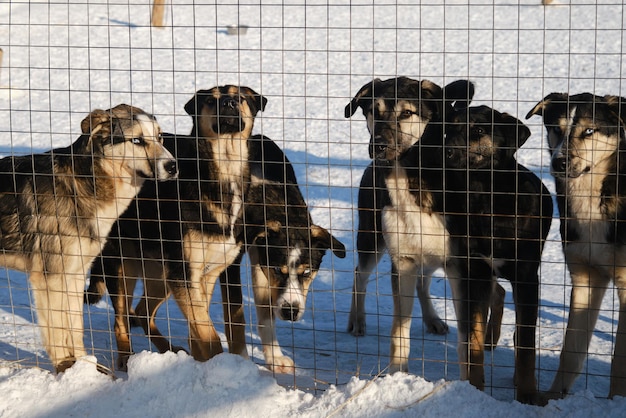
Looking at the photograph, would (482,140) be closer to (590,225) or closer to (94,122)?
(590,225)

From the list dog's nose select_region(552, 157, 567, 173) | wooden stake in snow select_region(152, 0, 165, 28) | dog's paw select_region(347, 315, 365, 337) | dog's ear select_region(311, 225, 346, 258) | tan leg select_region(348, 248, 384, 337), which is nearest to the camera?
dog's nose select_region(552, 157, 567, 173)

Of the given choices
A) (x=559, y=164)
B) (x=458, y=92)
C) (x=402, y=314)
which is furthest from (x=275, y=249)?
(x=559, y=164)

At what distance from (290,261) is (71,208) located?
4.56ft

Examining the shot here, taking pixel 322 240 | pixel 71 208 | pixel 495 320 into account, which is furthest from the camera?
pixel 495 320

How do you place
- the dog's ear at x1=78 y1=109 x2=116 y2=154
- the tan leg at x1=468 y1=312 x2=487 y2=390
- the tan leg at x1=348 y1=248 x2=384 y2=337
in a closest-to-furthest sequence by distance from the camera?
the tan leg at x1=468 y1=312 x2=487 y2=390 → the dog's ear at x1=78 y1=109 x2=116 y2=154 → the tan leg at x1=348 y1=248 x2=384 y2=337

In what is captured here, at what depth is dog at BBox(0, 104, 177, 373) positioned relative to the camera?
5477 millimetres

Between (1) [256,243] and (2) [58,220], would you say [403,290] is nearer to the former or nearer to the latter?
(1) [256,243]

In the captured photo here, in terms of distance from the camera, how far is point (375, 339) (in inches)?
260

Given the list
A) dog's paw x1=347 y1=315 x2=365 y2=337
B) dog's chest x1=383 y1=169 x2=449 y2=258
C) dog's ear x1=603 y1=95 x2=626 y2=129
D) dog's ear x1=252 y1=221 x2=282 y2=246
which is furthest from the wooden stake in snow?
dog's ear x1=603 y1=95 x2=626 y2=129

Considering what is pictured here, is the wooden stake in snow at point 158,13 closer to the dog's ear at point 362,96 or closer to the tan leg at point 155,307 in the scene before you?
the tan leg at point 155,307

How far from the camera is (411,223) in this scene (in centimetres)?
537

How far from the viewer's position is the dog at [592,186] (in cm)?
496

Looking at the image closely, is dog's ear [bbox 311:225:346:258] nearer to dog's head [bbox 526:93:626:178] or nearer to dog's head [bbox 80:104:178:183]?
dog's head [bbox 80:104:178:183]

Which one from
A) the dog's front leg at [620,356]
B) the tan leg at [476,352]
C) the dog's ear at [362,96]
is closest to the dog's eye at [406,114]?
the dog's ear at [362,96]
